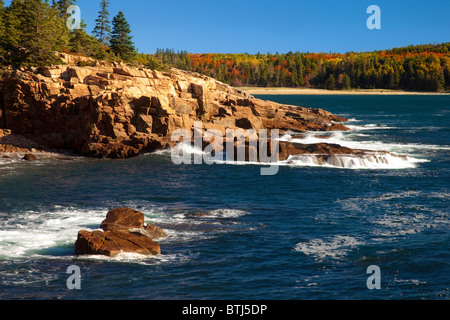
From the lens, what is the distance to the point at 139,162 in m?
54.7

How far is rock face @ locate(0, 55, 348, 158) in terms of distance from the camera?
191 feet

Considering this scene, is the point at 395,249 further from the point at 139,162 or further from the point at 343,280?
the point at 139,162

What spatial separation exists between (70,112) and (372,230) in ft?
134

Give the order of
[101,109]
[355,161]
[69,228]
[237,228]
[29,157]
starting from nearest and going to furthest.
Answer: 1. [69,228]
2. [237,228]
3. [355,161]
4. [29,157]
5. [101,109]

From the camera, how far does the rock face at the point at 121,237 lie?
26.2 m

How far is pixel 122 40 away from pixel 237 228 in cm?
7671

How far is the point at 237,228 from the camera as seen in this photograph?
31109 mm

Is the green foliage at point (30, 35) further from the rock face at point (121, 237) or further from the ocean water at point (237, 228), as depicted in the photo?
the rock face at point (121, 237)

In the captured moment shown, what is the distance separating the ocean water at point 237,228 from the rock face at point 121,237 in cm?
70

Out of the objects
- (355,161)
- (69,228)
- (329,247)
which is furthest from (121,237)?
(355,161)

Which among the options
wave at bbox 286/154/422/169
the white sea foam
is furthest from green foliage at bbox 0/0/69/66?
the white sea foam

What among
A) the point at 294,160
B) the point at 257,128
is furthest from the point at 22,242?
the point at 257,128

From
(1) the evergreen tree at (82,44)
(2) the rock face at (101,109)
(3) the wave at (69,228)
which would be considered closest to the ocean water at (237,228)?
(3) the wave at (69,228)

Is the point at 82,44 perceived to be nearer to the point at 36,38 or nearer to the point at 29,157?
the point at 36,38
